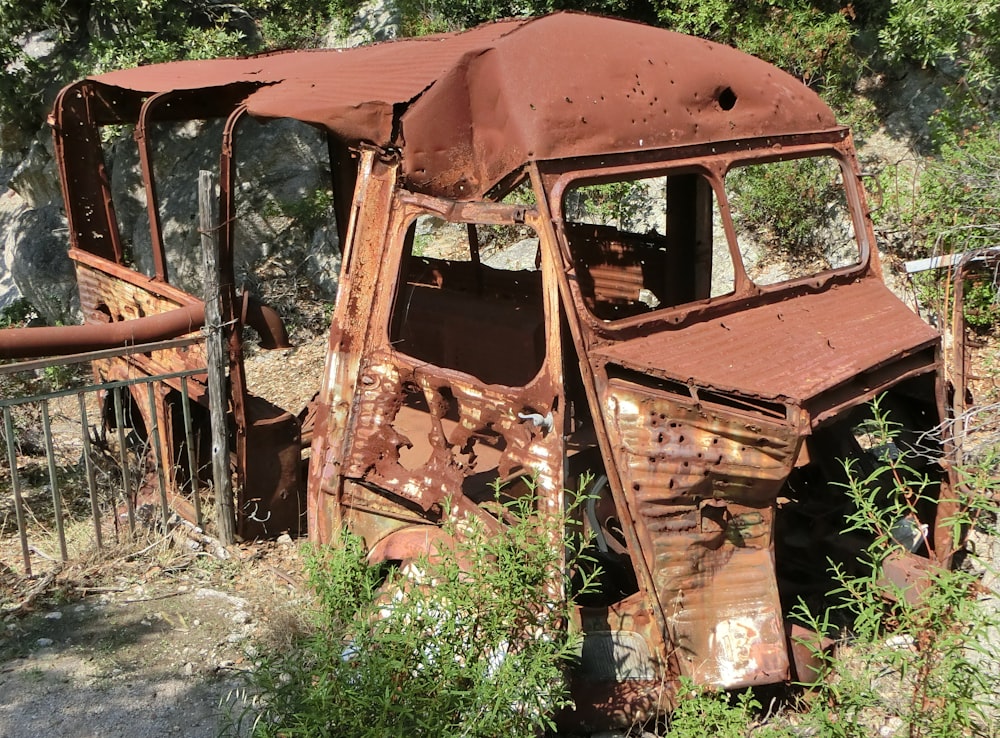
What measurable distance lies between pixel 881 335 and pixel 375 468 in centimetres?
225

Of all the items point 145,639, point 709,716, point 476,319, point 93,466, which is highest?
point 476,319

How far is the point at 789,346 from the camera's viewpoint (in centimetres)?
379

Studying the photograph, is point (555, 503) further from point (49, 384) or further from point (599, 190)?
point (49, 384)

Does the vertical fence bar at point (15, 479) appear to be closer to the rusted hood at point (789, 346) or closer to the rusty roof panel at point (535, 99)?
the rusty roof panel at point (535, 99)

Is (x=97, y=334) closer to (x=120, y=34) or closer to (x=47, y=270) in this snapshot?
(x=120, y=34)

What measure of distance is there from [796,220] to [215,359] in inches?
245

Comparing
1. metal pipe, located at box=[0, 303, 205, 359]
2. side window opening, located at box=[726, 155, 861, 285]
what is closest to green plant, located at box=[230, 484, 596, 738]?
metal pipe, located at box=[0, 303, 205, 359]

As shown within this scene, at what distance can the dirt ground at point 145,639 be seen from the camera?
3508 millimetres

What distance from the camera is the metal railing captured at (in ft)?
14.7

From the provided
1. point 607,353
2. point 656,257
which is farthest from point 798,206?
point 607,353

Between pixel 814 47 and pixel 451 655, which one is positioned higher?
pixel 814 47

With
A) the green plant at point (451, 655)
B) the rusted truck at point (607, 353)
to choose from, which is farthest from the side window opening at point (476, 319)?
the green plant at point (451, 655)

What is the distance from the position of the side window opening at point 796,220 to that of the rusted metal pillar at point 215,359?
566 centimetres

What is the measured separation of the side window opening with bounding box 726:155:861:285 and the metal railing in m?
5.73
